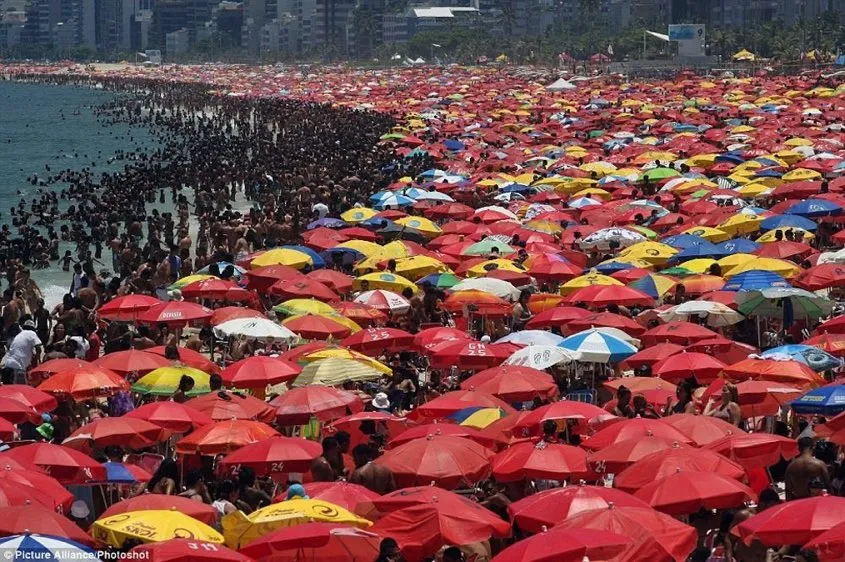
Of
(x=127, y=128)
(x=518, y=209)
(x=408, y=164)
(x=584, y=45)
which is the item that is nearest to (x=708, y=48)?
(x=584, y=45)

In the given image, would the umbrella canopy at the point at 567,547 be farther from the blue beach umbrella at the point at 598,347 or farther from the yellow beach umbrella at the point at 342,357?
the blue beach umbrella at the point at 598,347

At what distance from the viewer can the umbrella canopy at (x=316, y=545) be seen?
380 inches

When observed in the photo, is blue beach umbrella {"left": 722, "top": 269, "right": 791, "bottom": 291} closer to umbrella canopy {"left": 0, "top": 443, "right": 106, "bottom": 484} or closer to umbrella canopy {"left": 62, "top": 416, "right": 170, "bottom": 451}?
umbrella canopy {"left": 62, "top": 416, "right": 170, "bottom": 451}

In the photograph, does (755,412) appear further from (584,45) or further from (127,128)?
(584,45)

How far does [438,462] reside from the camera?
12.0 meters

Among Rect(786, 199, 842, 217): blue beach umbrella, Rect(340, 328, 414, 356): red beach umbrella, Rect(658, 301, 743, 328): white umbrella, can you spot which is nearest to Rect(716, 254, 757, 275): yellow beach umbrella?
Rect(658, 301, 743, 328): white umbrella

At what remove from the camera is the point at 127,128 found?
326ft

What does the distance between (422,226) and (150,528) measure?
18.3m

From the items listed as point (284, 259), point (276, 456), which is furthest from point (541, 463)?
point (284, 259)

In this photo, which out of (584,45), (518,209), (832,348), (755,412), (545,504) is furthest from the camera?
(584,45)

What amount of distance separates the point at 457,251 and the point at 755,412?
10894 mm

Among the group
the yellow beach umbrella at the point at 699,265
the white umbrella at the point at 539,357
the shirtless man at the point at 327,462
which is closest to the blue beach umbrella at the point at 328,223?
the yellow beach umbrella at the point at 699,265

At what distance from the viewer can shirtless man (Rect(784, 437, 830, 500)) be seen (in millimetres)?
12023

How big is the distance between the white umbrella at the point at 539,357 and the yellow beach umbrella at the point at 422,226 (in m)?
11.6
